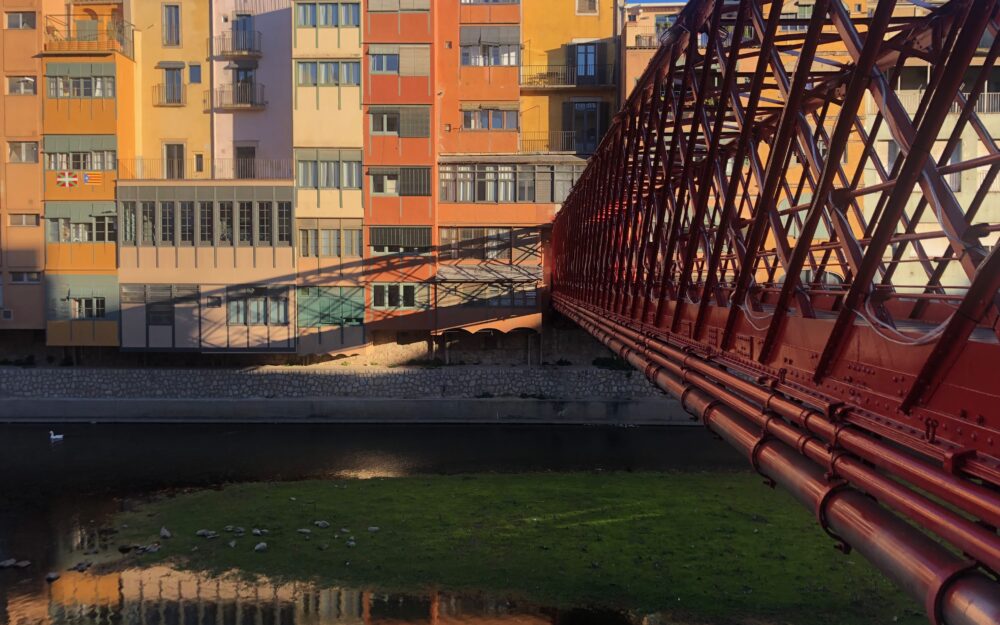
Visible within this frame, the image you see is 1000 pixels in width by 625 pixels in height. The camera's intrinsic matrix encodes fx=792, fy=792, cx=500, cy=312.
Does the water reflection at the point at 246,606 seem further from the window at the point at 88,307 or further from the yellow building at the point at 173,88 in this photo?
the yellow building at the point at 173,88

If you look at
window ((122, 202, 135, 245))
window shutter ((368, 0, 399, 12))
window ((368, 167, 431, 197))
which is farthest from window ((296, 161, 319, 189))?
window ((122, 202, 135, 245))

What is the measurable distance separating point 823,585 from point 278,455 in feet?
50.5

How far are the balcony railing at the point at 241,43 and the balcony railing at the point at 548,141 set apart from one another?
1131cm

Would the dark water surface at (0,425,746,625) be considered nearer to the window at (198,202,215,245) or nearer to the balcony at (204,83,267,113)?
the window at (198,202,215,245)

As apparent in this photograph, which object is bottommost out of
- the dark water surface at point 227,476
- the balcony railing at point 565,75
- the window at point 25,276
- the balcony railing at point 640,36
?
the dark water surface at point 227,476

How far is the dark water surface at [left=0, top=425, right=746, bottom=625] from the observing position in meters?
12.3

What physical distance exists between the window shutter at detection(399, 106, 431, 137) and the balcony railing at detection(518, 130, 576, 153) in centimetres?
597

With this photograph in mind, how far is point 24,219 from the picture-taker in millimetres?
Result: 29844

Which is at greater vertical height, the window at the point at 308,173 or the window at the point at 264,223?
the window at the point at 308,173

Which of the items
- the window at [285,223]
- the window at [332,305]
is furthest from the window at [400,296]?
the window at [285,223]

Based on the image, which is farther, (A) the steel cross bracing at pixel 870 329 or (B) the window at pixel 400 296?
(B) the window at pixel 400 296

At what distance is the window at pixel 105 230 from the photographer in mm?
29531

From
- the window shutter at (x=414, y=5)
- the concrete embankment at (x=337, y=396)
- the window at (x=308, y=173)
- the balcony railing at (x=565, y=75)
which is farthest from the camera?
the balcony railing at (x=565, y=75)

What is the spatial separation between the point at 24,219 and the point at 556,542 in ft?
83.3
